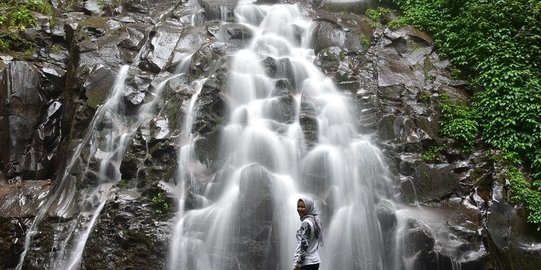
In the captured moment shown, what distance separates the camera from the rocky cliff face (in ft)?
25.3

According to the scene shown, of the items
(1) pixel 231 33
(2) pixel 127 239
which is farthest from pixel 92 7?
(2) pixel 127 239

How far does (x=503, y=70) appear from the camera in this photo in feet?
34.5

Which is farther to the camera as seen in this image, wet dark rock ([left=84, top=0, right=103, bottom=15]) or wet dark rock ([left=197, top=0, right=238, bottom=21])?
wet dark rock ([left=84, top=0, right=103, bottom=15])

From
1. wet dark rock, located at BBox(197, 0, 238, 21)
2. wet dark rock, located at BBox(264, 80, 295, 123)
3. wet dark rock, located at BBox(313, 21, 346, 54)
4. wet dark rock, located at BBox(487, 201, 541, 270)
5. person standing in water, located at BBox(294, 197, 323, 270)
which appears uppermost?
wet dark rock, located at BBox(197, 0, 238, 21)

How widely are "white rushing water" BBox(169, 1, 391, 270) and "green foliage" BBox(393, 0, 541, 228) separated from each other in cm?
281

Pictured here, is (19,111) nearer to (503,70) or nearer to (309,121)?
(309,121)

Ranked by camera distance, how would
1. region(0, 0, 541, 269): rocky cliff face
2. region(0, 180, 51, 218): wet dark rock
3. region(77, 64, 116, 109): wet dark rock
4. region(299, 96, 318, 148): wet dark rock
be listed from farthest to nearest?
region(77, 64, 116, 109): wet dark rock < region(0, 180, 51, 218): wet dark rock < region(299, 96, 318, 148): wet dark rock < region(0, 0, 541, 269): rocky cliff face

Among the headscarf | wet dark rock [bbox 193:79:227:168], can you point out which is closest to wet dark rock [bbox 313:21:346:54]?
wet dark rock [bbox 193:79:227:168]

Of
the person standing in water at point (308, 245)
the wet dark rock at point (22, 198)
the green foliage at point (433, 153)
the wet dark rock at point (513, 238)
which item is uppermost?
the person standing in water at point (308, 245)

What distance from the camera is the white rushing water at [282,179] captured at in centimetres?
752

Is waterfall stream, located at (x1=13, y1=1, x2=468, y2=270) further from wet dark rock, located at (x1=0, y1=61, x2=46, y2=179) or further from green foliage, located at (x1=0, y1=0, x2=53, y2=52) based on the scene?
green foliage, located at (x1=0, y1=0, x2=53, y2=52)

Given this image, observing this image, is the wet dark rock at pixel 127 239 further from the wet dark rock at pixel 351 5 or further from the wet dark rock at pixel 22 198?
the wet dark rock at pixel 351 5

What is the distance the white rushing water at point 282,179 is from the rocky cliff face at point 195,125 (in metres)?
0.21

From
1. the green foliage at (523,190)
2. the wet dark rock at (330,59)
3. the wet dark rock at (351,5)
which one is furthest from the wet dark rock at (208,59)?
the green foliage at (523,190)
